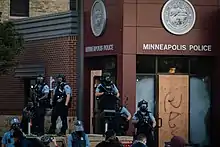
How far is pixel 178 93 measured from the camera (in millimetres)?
21469

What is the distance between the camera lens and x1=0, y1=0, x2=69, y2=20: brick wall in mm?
31625

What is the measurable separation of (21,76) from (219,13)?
9.51 m

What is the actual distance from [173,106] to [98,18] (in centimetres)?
405

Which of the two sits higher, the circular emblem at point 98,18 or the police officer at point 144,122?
the circular emblem at point 98,18

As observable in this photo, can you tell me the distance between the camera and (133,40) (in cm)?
2086

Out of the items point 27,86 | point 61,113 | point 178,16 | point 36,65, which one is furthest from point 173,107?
point 27,86

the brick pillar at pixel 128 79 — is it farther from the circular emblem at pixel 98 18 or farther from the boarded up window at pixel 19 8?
the boarded up window at pixel 19 8

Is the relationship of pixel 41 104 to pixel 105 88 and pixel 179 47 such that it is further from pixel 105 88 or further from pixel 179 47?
pixel 179 47

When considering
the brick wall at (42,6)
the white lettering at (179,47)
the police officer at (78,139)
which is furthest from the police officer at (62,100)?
the brick wall at (42,6)

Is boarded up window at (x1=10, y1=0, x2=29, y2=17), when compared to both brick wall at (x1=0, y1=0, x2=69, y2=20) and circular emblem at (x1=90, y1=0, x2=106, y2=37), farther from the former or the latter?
circular emblem at (x1=90, y1=0, x2=106, y2=37)

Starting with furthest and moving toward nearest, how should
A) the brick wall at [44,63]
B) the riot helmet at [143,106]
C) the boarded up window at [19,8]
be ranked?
the boarded up window at [19,8] < the brick wall at [44,63] < the riot helmet at [143,106]

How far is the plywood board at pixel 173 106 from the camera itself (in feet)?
69.8

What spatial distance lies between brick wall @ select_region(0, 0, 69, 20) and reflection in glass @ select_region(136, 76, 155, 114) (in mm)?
12302

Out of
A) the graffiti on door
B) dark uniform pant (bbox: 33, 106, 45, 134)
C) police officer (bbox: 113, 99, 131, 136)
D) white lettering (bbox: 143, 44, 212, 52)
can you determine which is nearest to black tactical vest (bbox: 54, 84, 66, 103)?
dark uniform pant (bbox: 33, 106, 45, 134)
